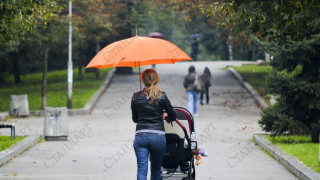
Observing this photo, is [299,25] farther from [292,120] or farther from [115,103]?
[115,103]

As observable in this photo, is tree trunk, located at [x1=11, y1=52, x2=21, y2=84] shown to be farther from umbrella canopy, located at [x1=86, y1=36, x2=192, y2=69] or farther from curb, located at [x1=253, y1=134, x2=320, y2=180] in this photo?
umbrella canopy, located at [x1=86, y1=36, x2=192, y2=69]

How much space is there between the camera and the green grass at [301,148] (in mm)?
11227

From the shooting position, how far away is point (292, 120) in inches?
559

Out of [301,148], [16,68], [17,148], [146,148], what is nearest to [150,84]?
[146,148]

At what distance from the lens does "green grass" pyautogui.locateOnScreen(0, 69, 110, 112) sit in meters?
27.2

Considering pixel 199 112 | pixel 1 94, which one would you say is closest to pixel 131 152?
pixel 199 112

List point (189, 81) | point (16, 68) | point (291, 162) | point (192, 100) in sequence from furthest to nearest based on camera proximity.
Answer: point (16, 68), point (192, 100), point (189, 81), point (291, 162)

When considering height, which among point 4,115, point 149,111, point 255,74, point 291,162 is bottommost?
point 4,115

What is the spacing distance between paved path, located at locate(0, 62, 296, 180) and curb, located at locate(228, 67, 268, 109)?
0.30 m

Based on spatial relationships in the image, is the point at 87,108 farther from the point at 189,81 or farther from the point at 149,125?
the point at 149,125

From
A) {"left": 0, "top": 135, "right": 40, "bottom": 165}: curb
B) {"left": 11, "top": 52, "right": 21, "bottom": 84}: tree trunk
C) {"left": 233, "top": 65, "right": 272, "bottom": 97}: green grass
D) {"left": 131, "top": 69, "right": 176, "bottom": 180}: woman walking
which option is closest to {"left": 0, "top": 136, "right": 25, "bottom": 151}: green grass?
{"left": 0, "top": 135, "right": 40, "bottom": 165}: curb

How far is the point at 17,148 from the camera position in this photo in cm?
1351

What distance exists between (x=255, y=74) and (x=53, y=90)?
12174 millimetres

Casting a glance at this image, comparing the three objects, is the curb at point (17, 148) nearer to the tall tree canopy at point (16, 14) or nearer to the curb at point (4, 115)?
the tall tree canopy at point (16, 14)
